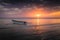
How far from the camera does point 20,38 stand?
0.86 m

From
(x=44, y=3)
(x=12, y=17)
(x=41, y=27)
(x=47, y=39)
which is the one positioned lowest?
(x=47, y=39)

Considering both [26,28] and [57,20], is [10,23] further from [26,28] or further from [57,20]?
[57,20]

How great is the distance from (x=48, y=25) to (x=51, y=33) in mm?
92

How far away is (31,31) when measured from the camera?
85cm

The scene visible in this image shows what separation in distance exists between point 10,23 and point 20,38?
20cm

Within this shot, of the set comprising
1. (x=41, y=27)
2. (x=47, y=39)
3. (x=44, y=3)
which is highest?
(x=44, y=3)

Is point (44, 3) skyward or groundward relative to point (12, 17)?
skyward

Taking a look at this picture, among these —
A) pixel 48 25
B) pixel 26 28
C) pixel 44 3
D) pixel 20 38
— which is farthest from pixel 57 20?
pixel 20 38

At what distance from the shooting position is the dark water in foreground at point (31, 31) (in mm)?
839

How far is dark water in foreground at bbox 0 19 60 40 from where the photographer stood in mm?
839

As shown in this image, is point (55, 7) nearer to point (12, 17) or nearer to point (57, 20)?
point (57, 20)

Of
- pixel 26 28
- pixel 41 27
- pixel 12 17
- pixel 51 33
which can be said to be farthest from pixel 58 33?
pixel 12 17

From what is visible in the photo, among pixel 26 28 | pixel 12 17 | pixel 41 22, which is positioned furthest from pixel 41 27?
pixel 12 17

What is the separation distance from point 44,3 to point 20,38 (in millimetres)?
458
